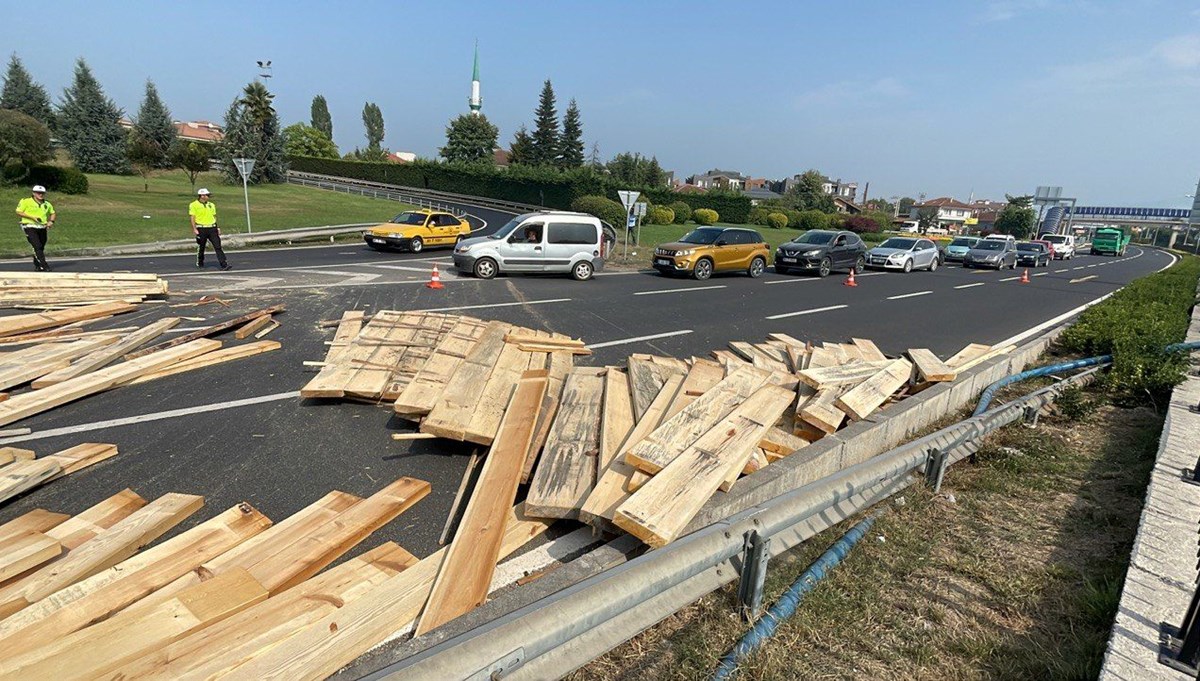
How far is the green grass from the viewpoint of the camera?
65.3ft

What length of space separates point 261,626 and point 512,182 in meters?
57.5

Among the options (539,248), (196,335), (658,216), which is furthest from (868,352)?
(658,216)

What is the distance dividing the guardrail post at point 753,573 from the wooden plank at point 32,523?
12.6 feet

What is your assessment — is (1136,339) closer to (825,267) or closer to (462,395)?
(462,395)

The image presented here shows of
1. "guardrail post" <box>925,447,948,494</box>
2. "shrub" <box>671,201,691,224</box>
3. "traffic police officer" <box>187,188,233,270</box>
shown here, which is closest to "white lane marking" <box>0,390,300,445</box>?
"guardrail post" <box>925,447,948,494</box>

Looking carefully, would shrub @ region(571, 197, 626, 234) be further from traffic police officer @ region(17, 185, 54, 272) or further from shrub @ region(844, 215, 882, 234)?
shrub @ region(844, 215, 882, 234)

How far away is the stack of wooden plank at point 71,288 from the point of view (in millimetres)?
9141

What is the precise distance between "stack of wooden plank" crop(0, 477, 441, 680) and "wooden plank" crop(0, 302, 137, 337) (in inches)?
232

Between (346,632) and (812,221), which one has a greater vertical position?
(812,221)

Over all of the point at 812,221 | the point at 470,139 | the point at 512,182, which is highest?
the point at 470,139

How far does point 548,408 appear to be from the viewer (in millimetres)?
4988

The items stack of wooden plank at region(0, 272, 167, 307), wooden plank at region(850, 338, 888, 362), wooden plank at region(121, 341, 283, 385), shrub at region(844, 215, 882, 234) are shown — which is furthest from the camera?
shrub at region(844, 215, 882, 234)

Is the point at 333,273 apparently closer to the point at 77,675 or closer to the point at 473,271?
the point at 473,271

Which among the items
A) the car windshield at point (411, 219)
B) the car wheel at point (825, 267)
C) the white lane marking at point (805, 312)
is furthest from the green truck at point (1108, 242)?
the car windshield at point (411, 219)
